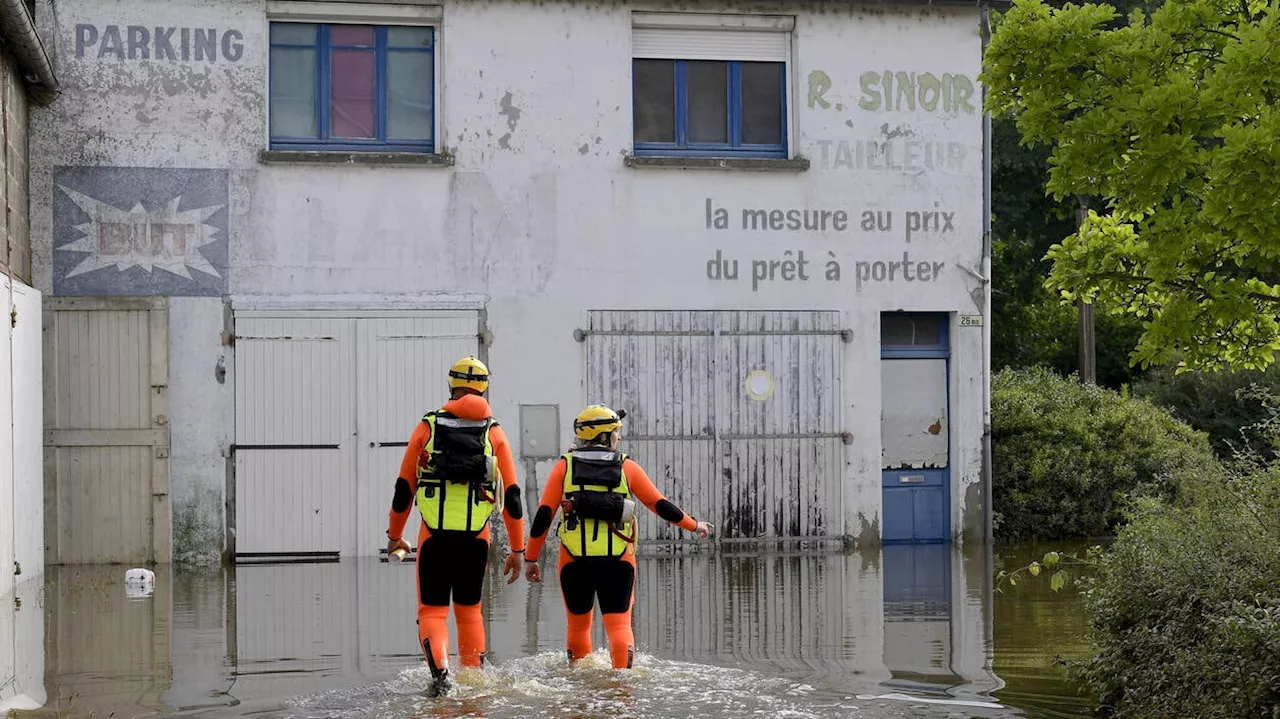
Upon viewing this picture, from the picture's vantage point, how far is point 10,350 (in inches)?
572

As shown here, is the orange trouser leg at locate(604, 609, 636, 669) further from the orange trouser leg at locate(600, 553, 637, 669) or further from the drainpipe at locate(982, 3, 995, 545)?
the drainpipe at locate(982, 3, 995, 545)

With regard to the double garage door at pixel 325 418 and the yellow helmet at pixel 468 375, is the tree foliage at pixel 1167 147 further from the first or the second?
the double garage door at pixel 325 418

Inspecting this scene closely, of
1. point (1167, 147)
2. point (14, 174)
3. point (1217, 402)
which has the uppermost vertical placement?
point (14, 174)

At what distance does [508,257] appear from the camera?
17.8 meters

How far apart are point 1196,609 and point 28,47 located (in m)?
11.0

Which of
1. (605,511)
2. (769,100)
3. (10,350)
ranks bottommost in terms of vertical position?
(605,511)

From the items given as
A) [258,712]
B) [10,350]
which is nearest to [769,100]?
[10,350]

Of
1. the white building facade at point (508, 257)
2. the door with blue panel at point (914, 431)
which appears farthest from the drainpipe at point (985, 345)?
the door with blue panel at point (914, 431)

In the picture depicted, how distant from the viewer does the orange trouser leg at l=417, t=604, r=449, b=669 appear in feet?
31.2

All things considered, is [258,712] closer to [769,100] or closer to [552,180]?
[552,180]

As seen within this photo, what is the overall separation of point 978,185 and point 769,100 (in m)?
2.36

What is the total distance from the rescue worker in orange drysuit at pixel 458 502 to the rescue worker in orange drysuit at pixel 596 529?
11.1 inches

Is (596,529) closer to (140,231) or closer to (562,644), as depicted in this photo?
(562,644)

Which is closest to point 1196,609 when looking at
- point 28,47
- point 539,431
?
point 539,431
